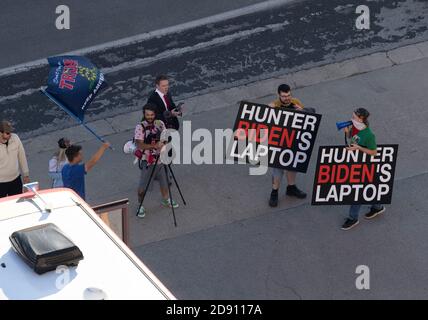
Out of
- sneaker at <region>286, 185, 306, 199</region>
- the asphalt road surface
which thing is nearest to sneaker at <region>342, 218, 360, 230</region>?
sneaker at <region>286, 185, 306, 199</region>

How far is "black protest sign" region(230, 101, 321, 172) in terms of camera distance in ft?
41.2

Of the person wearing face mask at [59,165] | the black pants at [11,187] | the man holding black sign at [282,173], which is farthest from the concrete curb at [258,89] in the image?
the person wearing face mask at [59,165]

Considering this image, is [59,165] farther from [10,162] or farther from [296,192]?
[296,192]

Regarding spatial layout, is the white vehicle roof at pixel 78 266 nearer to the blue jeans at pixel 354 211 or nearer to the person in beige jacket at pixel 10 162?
the person in beige jacket at pixel 10 162

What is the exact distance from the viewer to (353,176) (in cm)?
1224

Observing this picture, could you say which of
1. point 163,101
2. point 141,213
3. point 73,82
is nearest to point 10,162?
point 73,82

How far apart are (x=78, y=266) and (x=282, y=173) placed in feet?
18.6

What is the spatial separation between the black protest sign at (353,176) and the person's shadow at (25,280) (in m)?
5.26

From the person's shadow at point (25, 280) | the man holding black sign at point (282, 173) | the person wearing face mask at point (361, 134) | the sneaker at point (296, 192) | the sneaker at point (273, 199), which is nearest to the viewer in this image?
the person's shadow at point (25, 280)

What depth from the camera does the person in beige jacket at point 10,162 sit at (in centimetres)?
1157

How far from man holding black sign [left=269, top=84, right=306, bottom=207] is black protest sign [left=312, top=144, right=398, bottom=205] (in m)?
0.83

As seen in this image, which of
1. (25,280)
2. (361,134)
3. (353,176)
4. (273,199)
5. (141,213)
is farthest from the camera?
(273,199)
